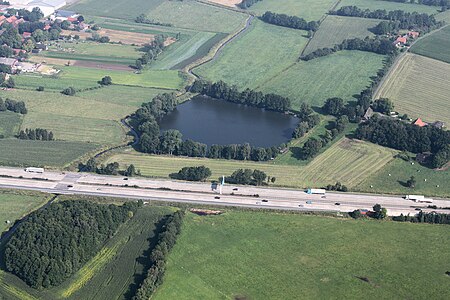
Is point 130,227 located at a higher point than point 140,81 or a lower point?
lower

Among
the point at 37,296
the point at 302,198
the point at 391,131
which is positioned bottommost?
the point at 37,296

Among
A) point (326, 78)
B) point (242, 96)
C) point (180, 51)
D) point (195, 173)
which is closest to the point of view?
point (195, 173)

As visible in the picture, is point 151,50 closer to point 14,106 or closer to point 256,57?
point 256,57

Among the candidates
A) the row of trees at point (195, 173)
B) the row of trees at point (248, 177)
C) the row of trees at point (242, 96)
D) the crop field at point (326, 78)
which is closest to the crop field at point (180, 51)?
the row of trees at point (242, 96)

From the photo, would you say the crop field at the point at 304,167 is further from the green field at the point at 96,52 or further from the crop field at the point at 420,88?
the green field at the point at 96,52

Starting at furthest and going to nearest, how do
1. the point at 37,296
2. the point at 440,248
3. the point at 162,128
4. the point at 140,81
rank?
the point at 140,81 → the point at 162,128 → the point at 440,248 → the point at 37,296

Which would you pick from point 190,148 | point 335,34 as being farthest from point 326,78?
point 190,148

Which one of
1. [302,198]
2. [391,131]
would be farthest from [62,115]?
[391,131]

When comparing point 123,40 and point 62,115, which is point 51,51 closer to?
point 123,40
